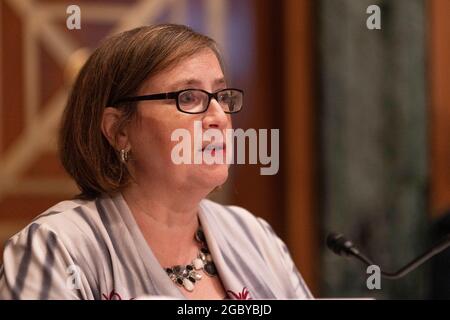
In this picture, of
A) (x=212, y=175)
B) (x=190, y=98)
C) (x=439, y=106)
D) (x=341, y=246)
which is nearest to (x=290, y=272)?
(x=341, y=246)

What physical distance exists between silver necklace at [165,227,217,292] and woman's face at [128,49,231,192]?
150 mm

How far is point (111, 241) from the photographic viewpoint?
3.76ft

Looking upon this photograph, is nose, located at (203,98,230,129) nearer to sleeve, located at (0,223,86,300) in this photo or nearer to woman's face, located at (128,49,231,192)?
woman's face, located at (128,49,231,192)

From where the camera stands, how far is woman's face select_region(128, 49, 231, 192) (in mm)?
1129

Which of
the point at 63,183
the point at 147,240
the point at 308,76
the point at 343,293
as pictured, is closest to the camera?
the point at 147,240

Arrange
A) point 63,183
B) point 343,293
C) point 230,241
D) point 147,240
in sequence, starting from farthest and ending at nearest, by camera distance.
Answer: point 343,293 → point 63,183 → point 230,241 → point 147,240

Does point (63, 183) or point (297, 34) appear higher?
point (297, 34)

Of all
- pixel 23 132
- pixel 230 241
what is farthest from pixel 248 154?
pixel 23 132

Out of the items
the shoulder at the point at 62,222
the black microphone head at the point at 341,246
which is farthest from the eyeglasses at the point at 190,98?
the black microphone head at the point at 341,246

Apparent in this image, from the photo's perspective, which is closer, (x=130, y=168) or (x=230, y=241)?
(x=130, y=168)

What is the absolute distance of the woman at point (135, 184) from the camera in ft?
3.59

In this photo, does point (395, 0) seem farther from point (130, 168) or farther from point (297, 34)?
point (130, 168)

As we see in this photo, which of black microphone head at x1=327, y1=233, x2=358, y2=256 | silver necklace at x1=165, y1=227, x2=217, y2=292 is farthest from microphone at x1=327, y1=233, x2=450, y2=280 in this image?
silver necklace at x1=165, y1=227, x2=217, y2=292
